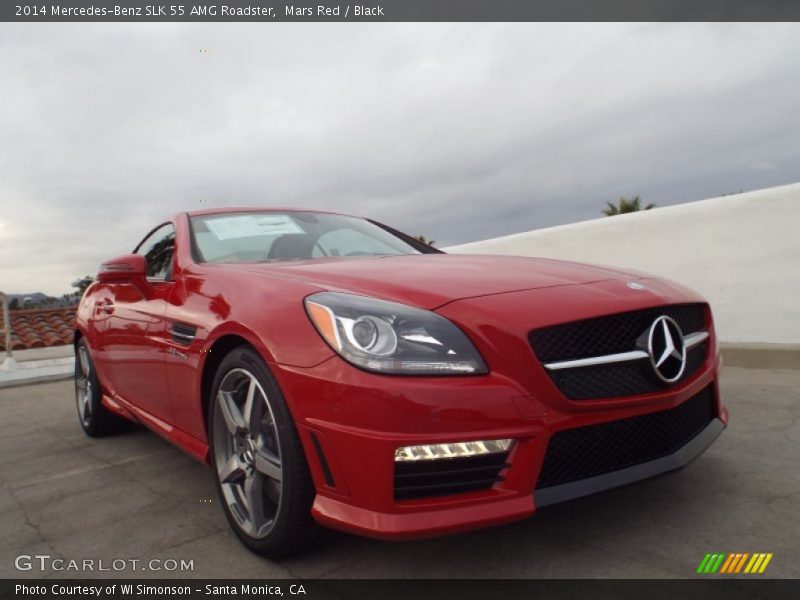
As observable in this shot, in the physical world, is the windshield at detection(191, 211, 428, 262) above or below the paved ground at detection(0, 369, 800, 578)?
above

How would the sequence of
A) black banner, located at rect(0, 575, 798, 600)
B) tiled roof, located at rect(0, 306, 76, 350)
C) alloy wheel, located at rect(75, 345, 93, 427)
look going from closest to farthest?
1. black banner, located at rect(0, 575, 798, 600)
2. alloy wheel, located at rect(75, 345, 93, 427)
3. tiled roof, located at rect(0, 306, 76, 350)

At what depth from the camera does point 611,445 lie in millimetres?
1857

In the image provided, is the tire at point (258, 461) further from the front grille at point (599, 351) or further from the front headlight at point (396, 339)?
the front grille at point (599, 351)

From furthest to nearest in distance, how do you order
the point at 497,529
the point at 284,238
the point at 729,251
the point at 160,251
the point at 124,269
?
the point at 729,251
the point at 160,251
the point at 284,238
the point at 124,269
the point at 497,529

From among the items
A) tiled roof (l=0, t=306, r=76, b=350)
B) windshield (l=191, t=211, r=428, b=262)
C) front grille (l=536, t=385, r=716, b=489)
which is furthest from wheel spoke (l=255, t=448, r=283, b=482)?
tiled roof (l=0, t=306, r=76, b=350)

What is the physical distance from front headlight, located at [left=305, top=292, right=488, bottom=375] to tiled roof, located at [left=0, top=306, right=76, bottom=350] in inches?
486

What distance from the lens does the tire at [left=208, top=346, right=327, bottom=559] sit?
191 cm

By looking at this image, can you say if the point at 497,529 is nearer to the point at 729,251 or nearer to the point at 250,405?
the point at 250,405

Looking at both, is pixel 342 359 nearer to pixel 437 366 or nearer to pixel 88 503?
pixel 437 366

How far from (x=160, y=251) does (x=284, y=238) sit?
0.77m

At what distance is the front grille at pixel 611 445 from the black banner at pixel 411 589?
0.30 m

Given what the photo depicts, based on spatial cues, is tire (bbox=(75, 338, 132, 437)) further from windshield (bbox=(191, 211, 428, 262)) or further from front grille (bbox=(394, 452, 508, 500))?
front grille (bbox=(394, 452, 508, 500))

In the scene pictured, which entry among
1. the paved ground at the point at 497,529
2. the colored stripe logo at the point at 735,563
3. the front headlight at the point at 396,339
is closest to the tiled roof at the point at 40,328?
the paved ground at the point at 497,529

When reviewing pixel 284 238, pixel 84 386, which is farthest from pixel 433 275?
pixel 84 386
